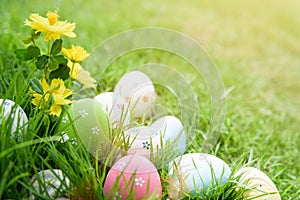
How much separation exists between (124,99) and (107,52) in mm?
831

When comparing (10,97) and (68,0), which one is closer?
(10,97)

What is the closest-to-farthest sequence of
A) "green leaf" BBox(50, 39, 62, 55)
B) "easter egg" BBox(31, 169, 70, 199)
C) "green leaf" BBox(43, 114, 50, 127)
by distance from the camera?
"easter egg" BBox(31, 169, 70, 199)
"green leaf" BBox(43, 114, 50, 127)
"green leaf" BBox(50, 39, 62, 55)

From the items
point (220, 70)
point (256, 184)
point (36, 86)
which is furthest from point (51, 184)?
point (220, 70)

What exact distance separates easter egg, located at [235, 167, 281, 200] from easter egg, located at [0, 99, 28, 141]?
27.1 inches

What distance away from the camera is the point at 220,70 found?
3041 mm

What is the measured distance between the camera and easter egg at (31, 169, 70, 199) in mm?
1214

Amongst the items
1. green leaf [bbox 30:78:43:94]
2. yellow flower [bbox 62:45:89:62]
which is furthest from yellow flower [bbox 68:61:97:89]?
green leaf [bbox 30:78:43:94]

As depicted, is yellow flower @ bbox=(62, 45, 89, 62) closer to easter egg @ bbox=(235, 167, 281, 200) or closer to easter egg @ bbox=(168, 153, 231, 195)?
easter egg @ bbox=(168, 153, 231, 195)

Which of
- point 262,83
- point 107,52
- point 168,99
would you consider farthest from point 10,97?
point 262,83

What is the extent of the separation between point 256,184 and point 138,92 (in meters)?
0.70

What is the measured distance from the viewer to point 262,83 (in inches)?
121

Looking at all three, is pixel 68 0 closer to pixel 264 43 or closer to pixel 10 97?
pixel 264 43

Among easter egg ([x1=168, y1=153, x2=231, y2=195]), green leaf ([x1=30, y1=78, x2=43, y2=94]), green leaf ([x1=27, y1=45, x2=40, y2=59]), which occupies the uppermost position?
green leaf ([x1=27, y1=45, x2=40, y2=59])

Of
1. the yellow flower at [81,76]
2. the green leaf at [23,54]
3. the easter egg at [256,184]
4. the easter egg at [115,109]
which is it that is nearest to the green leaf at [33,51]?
the green leaf at [23,54]
